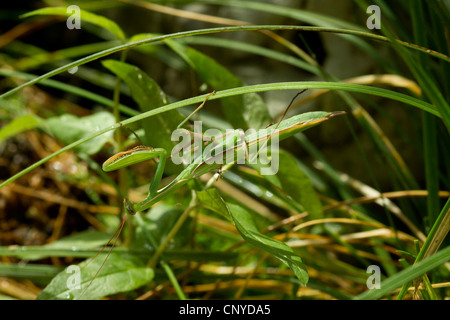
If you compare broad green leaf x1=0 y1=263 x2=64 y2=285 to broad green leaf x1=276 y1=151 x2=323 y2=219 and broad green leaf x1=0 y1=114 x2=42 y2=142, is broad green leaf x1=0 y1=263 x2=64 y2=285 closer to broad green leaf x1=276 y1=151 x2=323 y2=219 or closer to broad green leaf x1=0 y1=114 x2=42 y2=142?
broad green leaf x1=0 y1=114 x2=42 y2=142

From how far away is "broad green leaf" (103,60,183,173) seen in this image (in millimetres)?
670

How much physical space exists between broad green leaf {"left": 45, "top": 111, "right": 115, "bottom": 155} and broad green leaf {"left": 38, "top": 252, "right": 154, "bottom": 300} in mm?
193

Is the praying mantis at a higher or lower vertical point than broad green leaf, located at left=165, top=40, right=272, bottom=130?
lower

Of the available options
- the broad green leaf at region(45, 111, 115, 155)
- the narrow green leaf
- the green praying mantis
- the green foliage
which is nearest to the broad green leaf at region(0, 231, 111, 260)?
the green foliage

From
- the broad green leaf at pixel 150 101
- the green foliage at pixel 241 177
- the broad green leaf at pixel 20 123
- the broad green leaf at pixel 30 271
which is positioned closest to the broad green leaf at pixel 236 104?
the green foliage at pixel 241 177

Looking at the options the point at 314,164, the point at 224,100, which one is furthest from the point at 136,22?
the point at 224,100

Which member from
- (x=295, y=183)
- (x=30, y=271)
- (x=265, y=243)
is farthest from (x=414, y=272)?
(x=30, y=271)

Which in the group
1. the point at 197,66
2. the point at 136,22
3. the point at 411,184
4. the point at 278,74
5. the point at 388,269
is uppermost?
the point at 136,22

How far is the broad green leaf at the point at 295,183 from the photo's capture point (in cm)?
73

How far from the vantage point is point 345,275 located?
93cm

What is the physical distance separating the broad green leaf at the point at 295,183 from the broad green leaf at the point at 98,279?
27cm

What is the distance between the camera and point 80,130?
2.64 ft
